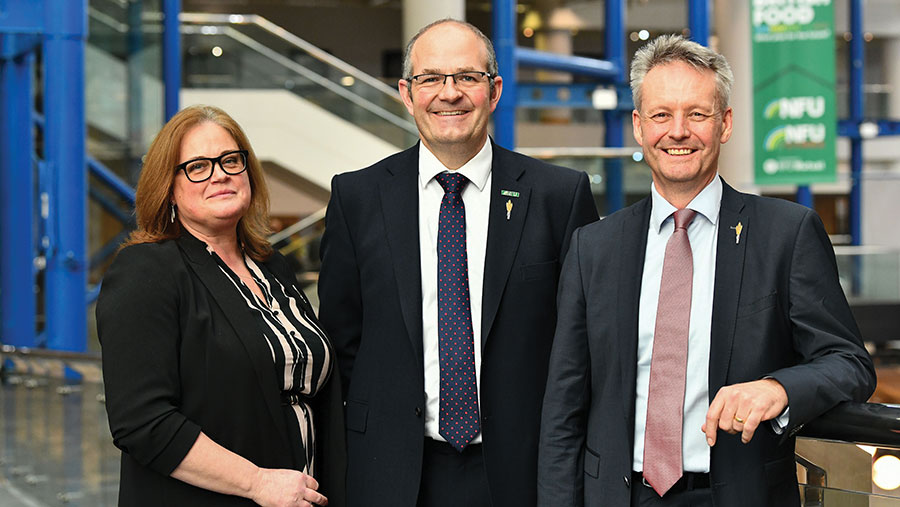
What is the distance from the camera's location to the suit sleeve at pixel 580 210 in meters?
2.85

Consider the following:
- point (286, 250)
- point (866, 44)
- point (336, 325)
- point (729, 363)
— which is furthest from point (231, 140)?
point (866, 44)

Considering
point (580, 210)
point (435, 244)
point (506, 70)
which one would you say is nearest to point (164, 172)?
point (435, 244)

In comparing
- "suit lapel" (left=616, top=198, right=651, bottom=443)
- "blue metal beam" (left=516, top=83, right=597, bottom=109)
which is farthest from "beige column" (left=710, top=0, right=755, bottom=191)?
"suit lapel" (left=616, top=198, right=651, bottom=443)

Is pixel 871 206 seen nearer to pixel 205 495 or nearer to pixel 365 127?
pixel 365 127

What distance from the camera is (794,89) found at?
1088 centimetres

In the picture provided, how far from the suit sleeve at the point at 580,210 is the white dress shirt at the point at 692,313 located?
53 centimetres

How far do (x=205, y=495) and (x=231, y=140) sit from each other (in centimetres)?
81

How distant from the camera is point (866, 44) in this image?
27.6 meters

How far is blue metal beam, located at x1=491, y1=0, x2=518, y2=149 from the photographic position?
12375 mm

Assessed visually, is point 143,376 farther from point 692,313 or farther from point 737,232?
point 737,232

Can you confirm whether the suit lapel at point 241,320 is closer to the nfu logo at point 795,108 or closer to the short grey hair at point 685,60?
the short grey hair at point 685,60

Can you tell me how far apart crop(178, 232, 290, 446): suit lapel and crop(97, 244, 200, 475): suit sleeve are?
14 centimetres

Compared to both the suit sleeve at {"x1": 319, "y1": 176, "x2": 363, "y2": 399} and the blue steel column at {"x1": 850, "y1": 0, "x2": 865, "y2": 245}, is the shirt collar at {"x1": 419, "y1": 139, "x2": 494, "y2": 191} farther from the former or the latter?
the blue steel column at {"x1": 850, "y1": 0, "x2": 865, "y2": 245}

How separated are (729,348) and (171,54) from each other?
10226 mm
